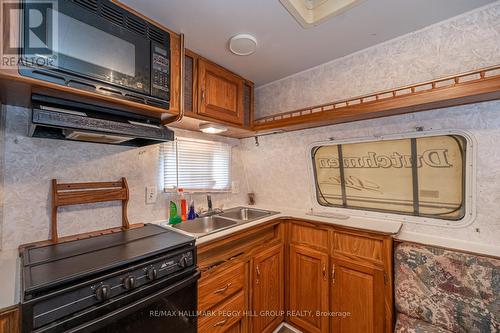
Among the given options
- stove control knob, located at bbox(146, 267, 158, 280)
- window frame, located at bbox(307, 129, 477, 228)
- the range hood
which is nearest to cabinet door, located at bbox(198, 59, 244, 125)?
the range hood

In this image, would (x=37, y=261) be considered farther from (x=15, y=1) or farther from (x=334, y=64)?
(x=334, y=64)

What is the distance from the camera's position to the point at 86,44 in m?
1.06

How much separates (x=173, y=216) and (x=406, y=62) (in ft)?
7.31

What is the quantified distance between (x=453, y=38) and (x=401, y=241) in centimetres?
144

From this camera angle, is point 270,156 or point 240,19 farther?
point 270,156

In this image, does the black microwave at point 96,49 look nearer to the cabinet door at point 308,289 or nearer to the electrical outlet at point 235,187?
the electrical outlet at point 235,187

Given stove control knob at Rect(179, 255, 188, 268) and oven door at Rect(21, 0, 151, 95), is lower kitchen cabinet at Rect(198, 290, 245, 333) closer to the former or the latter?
stove control knob at Rect(179, 255, 188, 268)

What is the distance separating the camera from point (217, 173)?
243 centimetres

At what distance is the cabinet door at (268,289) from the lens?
1.77 metres

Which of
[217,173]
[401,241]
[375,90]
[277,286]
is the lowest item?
[277,286]

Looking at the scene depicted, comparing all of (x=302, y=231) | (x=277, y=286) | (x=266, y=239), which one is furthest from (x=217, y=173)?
(x=277, y=286)

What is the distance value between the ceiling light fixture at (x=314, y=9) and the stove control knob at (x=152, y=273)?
1658 millimetres

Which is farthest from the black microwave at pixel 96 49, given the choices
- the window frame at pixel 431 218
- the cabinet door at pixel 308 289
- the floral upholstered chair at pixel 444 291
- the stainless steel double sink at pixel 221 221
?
the floral upholstered chair at pixel 444 291

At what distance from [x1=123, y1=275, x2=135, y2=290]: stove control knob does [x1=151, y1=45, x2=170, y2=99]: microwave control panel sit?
3.34 feet
